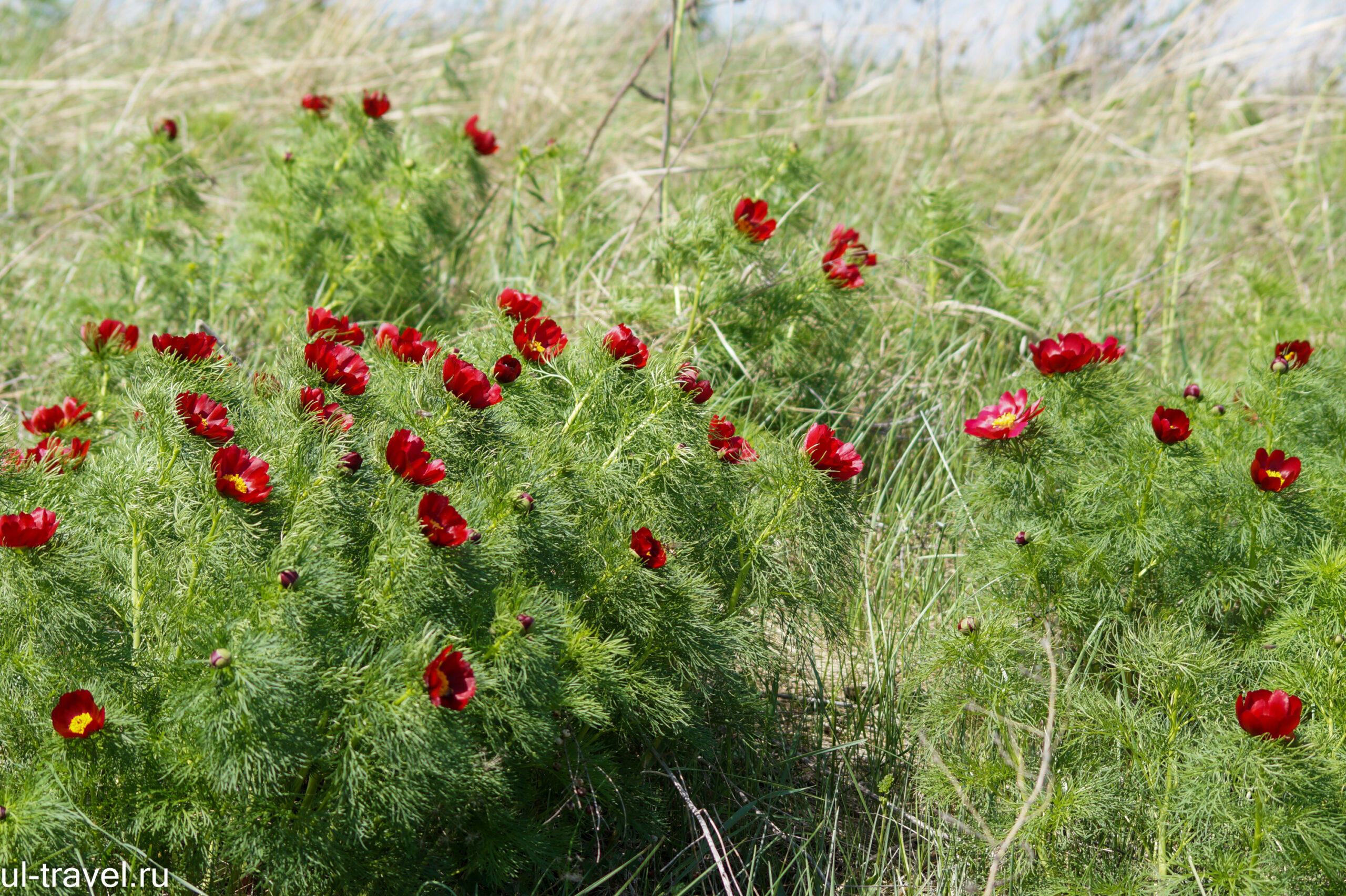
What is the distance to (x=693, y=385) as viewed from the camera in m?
1.56

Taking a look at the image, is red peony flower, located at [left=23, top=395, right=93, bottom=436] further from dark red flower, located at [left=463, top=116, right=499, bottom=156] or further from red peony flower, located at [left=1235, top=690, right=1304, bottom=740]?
red peony flower, located at [left=1235, top=690, right=1304, bottom=740]

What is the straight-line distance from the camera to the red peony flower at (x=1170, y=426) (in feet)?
5.18

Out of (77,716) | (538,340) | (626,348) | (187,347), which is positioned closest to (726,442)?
(626,348)

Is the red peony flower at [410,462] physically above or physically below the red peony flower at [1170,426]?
above

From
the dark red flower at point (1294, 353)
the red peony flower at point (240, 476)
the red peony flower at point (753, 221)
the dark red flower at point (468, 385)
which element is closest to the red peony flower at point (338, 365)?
the dark red flower at point (468, 385)

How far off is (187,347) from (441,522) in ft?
1.89

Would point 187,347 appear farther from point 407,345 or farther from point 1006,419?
point 1006,419

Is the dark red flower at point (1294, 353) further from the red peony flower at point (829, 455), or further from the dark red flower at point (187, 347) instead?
the dark red flower at point (187, 347)

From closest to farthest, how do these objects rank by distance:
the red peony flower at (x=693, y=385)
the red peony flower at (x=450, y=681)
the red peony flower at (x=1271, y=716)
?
1. the red peony flower at (x=450, y=681)
2. the red peony flower at (x=1271, y=716)
3. the red peony flower at (x=693, y=385)

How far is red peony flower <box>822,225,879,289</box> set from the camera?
211 centimetres

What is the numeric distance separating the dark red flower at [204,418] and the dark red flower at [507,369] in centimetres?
38

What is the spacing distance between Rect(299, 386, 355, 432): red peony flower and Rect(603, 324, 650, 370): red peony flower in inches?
15.6

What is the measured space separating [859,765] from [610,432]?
782mm

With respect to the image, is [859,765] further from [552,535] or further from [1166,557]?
[552,535]
